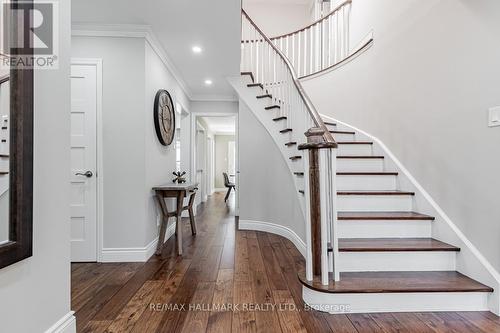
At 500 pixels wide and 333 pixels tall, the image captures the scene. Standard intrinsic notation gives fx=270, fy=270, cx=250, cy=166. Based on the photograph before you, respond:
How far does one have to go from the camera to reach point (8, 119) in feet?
3.61

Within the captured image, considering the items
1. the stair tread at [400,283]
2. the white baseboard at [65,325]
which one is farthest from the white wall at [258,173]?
the white baseboard at [65,325]

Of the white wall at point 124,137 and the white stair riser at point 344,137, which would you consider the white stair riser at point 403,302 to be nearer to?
the white wall at point 124,137

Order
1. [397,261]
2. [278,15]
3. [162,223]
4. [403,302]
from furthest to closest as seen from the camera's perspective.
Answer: [278,15] → [162,223] → [397,261] → [403,302]

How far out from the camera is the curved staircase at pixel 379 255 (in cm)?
182

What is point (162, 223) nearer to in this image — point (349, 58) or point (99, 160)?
point (99, 160)

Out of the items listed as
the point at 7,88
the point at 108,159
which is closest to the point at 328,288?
the point at 7,88

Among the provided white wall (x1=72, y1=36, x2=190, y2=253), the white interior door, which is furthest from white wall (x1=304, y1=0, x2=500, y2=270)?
the white interior door

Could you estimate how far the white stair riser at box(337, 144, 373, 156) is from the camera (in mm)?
3498

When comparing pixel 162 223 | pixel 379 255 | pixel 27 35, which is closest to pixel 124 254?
pixel 162 223

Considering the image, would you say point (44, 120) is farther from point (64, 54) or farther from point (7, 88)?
point (64, 54)

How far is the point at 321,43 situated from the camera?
15.8ft

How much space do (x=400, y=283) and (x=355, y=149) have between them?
6.44 ft

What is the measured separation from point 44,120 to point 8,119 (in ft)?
0.63

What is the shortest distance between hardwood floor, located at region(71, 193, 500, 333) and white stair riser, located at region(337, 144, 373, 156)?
1.44 meters
